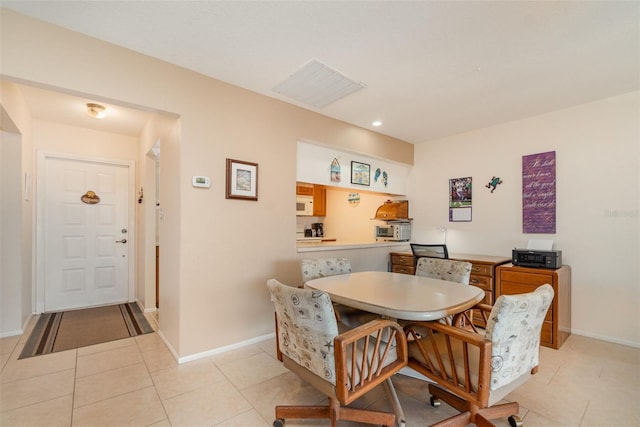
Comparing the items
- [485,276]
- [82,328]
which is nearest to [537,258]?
[485,276]

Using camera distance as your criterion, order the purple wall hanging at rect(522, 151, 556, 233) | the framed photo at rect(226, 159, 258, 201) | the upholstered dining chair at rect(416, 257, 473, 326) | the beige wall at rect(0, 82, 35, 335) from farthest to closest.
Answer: the purple wall hanging at rect(522, 151, 556, 233) → the framed photo at rect(226, 159, 258, 201) → the beige wall at rect(0, 82, 35, 335) → the upholstered dining chair at rect(416, 257, 473, 326)

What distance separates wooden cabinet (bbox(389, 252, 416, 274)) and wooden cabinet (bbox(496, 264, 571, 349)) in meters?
1.11

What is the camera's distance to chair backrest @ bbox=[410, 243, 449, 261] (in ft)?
11.4

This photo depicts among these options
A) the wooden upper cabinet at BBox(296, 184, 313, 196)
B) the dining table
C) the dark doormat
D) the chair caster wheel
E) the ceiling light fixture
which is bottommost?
the dark doormat

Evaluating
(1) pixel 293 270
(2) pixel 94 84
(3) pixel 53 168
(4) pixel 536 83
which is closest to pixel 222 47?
Result: (2) pixel 94 84

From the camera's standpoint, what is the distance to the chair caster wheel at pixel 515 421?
1.70 metres

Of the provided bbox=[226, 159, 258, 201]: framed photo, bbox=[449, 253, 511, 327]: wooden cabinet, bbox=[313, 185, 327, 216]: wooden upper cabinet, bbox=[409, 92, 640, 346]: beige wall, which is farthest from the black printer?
bbox=[313, 185, 327, 216]: wooden upper cabinet

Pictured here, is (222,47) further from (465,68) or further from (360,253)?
(360,253)

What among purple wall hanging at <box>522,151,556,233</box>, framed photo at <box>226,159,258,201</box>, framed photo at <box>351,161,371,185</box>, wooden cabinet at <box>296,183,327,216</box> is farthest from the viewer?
wooden cabinet at <box>296,183,327,216</box>

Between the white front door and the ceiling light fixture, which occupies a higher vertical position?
the ceiling light fixture

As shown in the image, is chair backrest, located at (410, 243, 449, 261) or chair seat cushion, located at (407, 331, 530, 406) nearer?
chair seat cushion, located at (407, 331, 530, 406)

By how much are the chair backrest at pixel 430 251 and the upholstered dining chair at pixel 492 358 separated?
6.19 ft

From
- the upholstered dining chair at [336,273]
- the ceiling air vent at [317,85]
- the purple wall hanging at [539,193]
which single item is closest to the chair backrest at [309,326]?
the upholstered dining chair at [336,273]

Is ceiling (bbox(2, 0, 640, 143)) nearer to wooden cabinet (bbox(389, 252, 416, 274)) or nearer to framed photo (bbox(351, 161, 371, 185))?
framed photo (bbox(351, 161, 371, 185))
